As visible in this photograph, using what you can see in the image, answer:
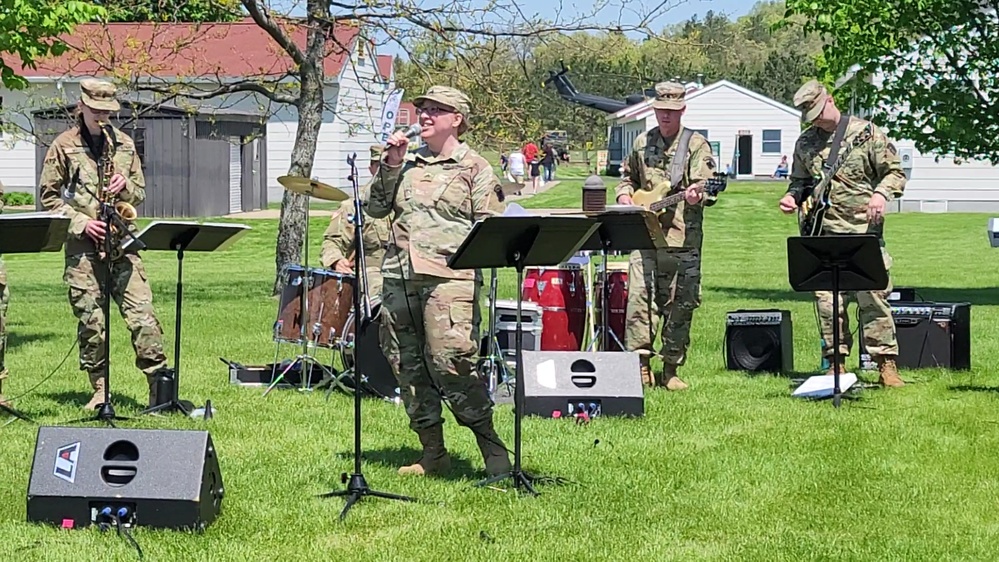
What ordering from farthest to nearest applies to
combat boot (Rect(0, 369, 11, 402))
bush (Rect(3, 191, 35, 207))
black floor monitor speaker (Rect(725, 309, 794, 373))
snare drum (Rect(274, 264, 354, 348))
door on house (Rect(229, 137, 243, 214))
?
door on house (Rect(229, 137, 243, 214)), bush (Rect(3, 191, 35, 207)), black floor monitor speaker (Rect(725, 309, 794, 373)), snare drum (Rect(274, 264, 354, 348)), combat boot (Rect(0, 369, 11, 402))

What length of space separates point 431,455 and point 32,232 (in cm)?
287

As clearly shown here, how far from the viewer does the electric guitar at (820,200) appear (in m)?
10.9

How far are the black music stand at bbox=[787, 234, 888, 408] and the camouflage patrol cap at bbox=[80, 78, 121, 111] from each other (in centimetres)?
489

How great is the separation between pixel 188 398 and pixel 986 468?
5.94 meters

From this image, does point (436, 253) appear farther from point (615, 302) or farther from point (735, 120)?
point (735, 120)

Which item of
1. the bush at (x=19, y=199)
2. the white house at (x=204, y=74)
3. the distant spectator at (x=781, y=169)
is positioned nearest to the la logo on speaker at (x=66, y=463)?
the white house at (x=204, y=74)

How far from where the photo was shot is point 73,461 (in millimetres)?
6645

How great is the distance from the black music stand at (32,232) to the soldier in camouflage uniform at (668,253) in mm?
4450

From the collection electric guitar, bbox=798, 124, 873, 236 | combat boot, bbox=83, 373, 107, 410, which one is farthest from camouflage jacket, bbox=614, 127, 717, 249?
combat boot, bbox=83, 373, 107, 410

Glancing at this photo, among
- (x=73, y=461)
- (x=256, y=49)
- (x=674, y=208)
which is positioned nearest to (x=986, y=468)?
(x=674, y=208)

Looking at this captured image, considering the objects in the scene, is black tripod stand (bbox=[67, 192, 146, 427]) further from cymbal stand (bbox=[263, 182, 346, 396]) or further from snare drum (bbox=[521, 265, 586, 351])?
snare drum (bbox=[521, 265, 586, 351])

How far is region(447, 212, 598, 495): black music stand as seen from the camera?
6.86 m

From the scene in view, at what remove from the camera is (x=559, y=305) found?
11828mm

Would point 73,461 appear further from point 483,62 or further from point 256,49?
point 256,49
